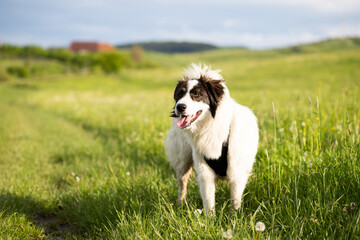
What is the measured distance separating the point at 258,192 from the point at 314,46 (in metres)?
138

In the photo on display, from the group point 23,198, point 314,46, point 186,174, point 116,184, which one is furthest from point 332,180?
point 314,46

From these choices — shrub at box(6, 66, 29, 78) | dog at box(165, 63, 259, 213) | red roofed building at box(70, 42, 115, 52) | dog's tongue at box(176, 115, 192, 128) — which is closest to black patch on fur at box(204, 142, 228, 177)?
dog at box(165, 63, 259, 213)

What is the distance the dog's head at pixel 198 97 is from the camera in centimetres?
294

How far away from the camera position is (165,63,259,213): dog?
308 cm

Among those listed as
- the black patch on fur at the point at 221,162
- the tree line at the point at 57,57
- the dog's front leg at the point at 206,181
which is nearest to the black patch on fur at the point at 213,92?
the black patch on fur at the point at 221,162

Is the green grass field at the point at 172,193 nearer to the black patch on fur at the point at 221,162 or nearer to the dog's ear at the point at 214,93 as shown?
the black patch on fur at the point at 221,162

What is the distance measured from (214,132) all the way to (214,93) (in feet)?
1.50

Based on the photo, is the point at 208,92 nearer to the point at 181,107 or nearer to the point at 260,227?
the point at 181,107

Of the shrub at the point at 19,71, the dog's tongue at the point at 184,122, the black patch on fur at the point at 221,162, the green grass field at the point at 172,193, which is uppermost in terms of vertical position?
the shrub at the point at 19,71

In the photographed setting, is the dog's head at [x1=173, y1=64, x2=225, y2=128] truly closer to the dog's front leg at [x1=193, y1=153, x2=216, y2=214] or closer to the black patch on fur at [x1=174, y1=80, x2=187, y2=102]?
the black patch on fur at [x1=174, y1=80, x2=187, y2=102]

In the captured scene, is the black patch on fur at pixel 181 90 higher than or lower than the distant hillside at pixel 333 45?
lower

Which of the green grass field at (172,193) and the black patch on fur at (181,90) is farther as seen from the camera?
the black patch on fur at (181,90)

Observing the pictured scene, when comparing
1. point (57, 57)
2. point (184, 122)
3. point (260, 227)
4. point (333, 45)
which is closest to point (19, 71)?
point (57, 57)

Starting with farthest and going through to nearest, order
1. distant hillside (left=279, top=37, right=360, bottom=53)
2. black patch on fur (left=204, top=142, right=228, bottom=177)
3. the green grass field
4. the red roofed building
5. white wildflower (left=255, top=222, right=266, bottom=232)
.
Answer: the red roofed building < distant hillside (left=279, top=37, right=360, bottom=53) < black patch on fur (left=204, top=142, right=228, bottom=177) < the green grass field < white wildflower (left=255, top=222, right=266, bottom=232)
